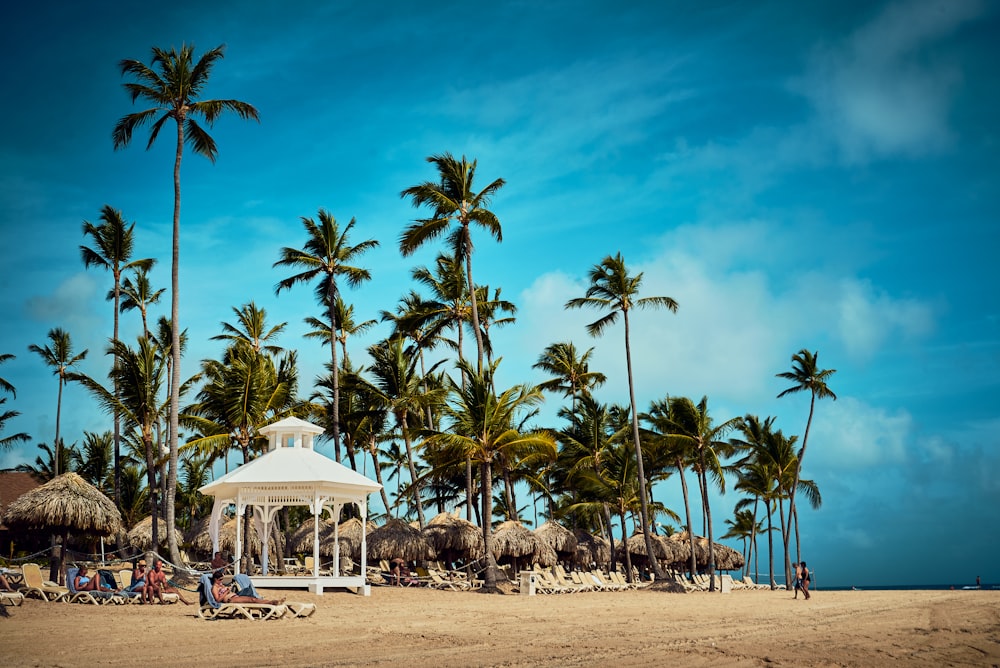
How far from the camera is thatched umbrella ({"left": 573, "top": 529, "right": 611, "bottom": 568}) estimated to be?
3588cm

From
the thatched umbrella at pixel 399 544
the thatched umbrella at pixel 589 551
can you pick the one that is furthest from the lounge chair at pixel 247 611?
the thatched umbrella at pixel 589 551

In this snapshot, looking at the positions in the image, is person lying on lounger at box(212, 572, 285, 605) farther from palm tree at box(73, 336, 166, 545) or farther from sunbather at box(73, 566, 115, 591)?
palm tree at box(73, 336, 166, 545)

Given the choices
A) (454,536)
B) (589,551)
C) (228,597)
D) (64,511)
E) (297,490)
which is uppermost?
(297,490)

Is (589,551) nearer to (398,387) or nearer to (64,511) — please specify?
(398,387)

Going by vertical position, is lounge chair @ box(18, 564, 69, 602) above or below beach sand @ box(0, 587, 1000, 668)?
above

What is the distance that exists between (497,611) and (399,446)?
93.2ft

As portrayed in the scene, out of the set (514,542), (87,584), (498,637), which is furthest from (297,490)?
(514,542)

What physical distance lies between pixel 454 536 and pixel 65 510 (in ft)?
44.0

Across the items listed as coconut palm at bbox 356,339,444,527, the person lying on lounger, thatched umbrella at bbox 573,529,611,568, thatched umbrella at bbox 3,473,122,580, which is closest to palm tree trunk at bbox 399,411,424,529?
coconut palm at bbox 356,339,444,527

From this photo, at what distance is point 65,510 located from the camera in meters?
20.8

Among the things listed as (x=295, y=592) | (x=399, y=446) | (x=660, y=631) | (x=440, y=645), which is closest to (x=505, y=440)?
(x=295, y=592)

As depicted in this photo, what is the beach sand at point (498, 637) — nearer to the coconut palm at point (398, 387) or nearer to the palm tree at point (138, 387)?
the palm tree at point (138, 387)

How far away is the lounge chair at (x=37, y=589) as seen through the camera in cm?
1670

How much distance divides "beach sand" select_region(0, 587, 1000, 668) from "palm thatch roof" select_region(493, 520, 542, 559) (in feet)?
42.1
